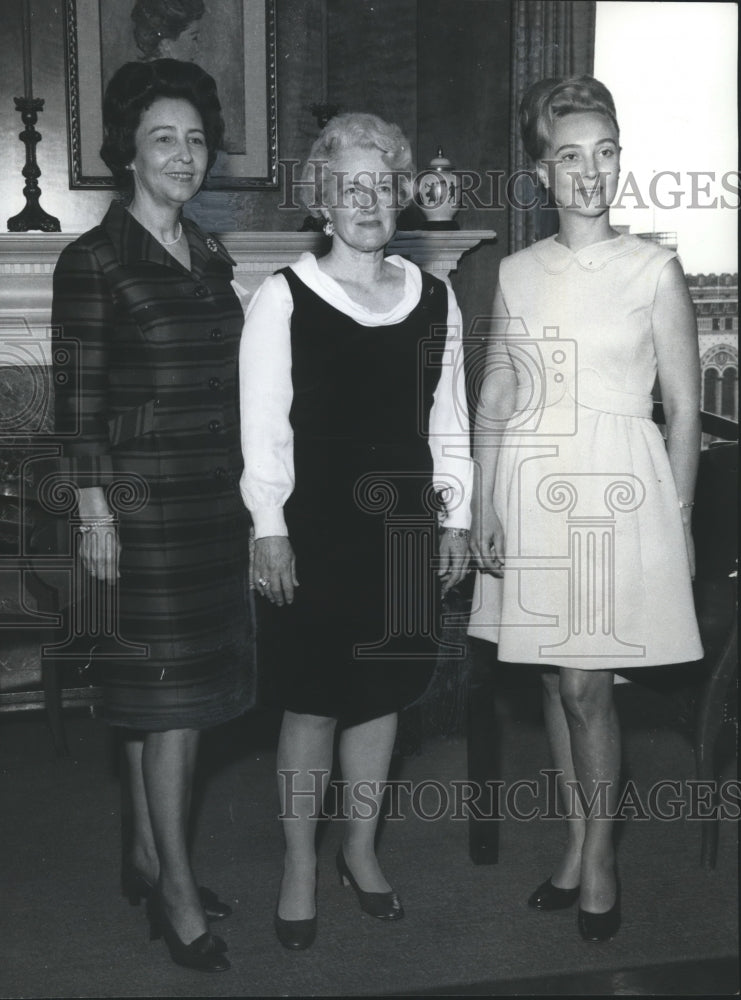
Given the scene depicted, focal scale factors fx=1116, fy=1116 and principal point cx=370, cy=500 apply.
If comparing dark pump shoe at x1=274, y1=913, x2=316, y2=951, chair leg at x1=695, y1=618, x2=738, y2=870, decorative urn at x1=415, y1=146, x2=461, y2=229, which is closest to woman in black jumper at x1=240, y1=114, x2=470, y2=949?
dark pump shoe at x1=274, y1=913, x2=316, y2=951

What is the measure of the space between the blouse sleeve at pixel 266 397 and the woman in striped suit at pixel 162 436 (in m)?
0.08

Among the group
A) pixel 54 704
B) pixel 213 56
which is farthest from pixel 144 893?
pixel 213 56

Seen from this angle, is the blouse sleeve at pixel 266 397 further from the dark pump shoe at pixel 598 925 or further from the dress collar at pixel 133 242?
the dark pump shoe at pixel 598 925

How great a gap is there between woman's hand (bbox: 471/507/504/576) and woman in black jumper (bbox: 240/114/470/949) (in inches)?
1.3

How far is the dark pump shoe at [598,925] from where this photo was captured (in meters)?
2.13

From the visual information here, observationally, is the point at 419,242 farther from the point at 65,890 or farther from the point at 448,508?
the point at 65,890

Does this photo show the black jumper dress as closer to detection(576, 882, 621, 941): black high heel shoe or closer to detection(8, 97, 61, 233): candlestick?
detection(576, 882, 621, 941): black high heel shoe

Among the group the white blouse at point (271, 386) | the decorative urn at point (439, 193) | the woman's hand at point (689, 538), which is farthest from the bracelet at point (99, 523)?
the decorative urn at point (439, 193)

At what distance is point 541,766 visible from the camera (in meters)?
3.00

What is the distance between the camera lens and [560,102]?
6.59 ft

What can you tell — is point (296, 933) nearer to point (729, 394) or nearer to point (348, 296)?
point (348, 296)

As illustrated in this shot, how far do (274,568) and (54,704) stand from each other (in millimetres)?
1415

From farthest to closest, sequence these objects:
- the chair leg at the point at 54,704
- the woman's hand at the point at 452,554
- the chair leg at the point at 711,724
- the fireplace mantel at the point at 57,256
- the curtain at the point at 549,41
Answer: the fireplace mantel at the point at 57,256, the chair leg at the point at 54,704, the chair leg at the point at 711,724, the curtain at the point at 549,41, the woman's hand at the point at 452,554

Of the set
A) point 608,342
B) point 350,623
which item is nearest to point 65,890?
point 350,623
